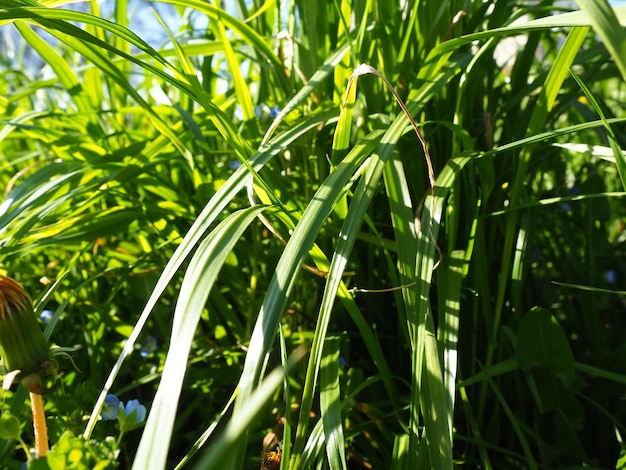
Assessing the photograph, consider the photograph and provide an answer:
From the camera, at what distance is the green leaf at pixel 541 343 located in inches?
30.0

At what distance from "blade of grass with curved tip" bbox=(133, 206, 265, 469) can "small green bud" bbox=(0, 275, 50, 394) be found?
6.1 inches

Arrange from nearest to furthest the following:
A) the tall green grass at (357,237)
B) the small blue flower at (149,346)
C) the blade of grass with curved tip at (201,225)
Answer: the blade of grass with curved tip at (201,225) < the tall green grass at (357,237) < the small blue flower at (149,346)

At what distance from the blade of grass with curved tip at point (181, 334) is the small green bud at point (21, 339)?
156mm

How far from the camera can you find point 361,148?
70cm

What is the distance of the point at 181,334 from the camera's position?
468mm

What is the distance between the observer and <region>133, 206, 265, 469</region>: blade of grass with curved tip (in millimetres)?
408

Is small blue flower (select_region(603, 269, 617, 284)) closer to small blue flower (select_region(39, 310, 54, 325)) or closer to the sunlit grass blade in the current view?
the sunlit grass blade

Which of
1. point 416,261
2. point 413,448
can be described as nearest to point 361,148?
point 416,261

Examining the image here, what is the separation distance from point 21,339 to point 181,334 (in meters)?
0.19

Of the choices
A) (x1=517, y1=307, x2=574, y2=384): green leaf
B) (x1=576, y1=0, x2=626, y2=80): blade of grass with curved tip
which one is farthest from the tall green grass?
(x1=576, y1=0, x2=626, y2=80): blade of grass with curved tip

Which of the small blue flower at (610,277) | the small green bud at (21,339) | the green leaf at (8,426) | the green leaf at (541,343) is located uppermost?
the small green bud at (21,339)

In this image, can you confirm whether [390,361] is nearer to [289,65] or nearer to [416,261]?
[416,261]

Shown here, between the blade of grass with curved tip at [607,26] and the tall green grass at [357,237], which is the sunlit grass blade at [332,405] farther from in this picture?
the blade of grass with curved tip at [607,26]

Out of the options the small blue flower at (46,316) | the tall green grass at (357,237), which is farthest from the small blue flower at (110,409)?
the small blue flower at (46,316)
